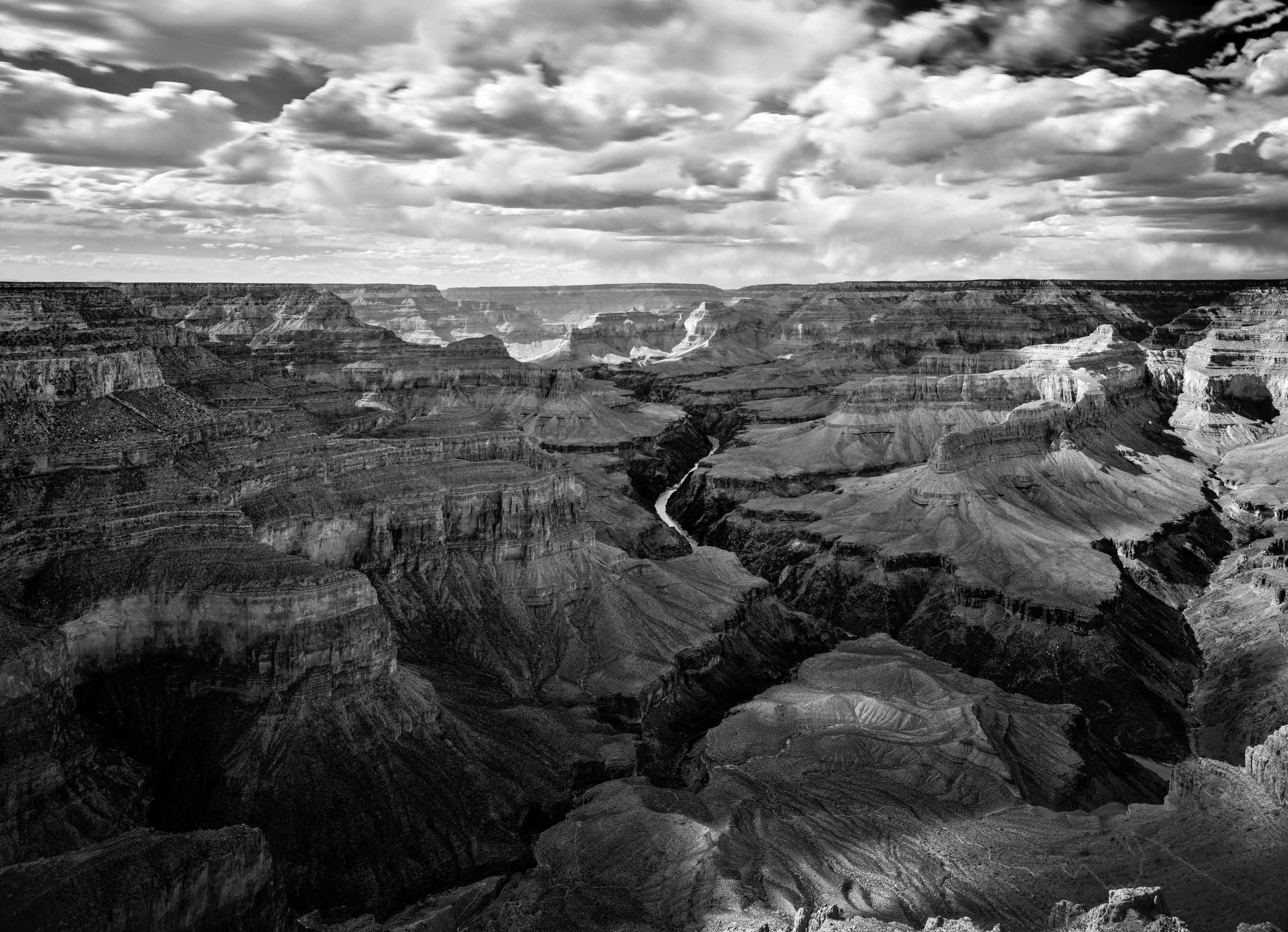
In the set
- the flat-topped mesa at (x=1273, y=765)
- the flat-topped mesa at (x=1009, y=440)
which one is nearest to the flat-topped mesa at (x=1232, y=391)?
the flat-topped mesa at (x=1009, y=440)

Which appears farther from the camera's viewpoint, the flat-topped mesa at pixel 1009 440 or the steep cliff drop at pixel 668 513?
the steep cliff drop at pixel 668 513

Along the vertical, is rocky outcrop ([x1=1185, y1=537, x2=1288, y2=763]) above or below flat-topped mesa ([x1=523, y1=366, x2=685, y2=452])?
below

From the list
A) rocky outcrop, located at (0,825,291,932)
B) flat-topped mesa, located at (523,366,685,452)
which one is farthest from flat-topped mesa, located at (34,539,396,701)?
flat-topped mesa, located at (523,366,685,452)

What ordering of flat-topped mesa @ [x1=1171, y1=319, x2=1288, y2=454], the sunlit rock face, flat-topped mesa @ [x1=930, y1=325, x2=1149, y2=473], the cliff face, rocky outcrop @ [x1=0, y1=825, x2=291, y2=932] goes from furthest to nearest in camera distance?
flat-topped mesa @ [x1=1171, y1=319, x2=1288, y2=454] < flat-topped mesa @ [x1=930, y1=325, x2=1149, y2=473] < the cliff face < the sunlit rock face < rocky outcrop @ [x1=0, y1=825, x2=291, y2=932]

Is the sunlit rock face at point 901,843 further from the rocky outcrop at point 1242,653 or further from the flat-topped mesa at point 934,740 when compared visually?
the rocky outcrop at point 1242,653

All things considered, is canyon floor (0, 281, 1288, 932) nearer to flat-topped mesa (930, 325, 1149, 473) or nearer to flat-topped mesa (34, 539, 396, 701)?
flat-topped mesa (34, 539, 396, 701)

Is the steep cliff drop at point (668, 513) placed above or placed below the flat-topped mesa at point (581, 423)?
below

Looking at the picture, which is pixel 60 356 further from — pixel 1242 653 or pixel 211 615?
pixel 1242 653
